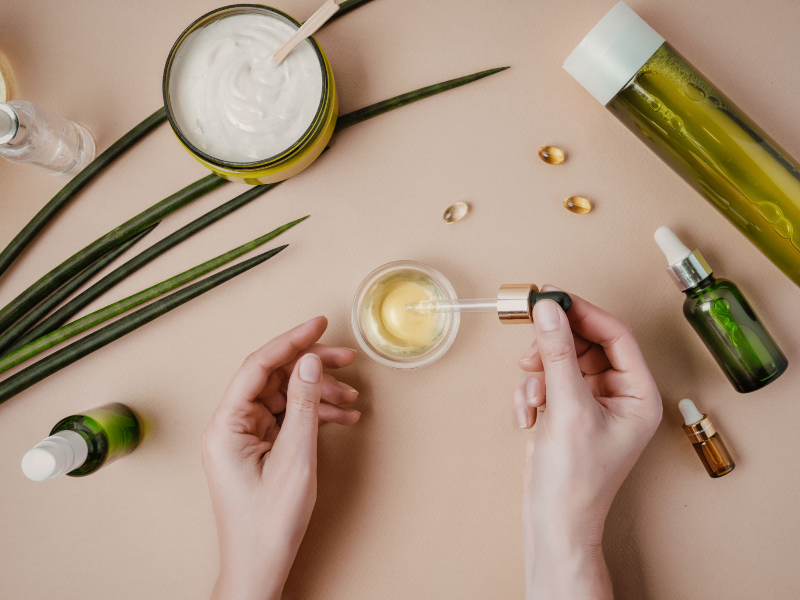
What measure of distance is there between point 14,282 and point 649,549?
3.79 ft

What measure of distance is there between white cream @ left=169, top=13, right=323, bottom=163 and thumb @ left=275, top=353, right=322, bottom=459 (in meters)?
0.32

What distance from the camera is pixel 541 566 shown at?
2.67ft

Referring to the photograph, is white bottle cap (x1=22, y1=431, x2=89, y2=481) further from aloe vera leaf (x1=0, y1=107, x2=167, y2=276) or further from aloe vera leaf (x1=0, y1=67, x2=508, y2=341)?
aloe vera leaf (x1=0, y1=107, x2=167, y2=276)

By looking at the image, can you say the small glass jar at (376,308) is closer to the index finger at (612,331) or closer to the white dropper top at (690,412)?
the index finger at (612,331)

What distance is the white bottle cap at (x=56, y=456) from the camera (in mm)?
711

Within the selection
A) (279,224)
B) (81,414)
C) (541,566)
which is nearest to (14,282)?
(81,414)

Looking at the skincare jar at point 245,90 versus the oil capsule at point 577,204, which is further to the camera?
the oil capsule at point 577,204

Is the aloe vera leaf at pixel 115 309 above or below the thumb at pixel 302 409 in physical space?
above

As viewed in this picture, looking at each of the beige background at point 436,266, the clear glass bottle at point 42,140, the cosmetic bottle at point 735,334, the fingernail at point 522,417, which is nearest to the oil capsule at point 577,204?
the beige background at point 436,266

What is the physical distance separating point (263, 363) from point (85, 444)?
29 centimetres

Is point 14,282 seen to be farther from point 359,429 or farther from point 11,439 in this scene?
point 359,429

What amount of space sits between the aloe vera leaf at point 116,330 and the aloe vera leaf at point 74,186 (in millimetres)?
186

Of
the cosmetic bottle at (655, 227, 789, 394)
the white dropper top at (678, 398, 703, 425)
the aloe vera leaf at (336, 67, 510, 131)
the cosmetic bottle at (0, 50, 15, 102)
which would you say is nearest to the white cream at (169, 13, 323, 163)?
the aloe vera leaf at (336, 67, 510, 131)

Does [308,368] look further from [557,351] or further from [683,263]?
[683,263]
